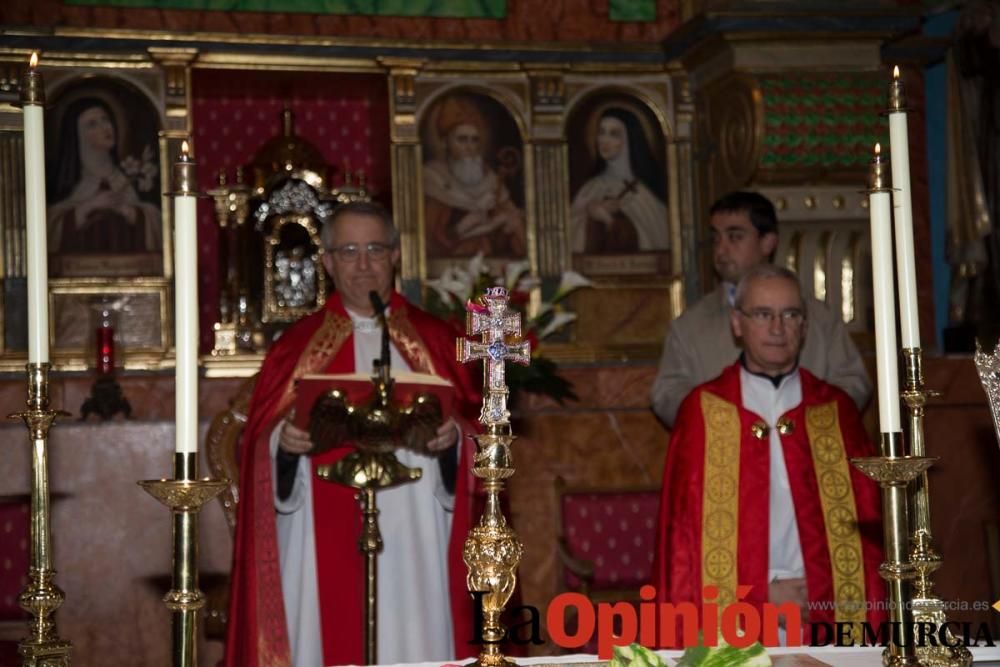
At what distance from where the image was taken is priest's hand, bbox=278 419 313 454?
451 cm

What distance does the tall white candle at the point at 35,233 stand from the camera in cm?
245

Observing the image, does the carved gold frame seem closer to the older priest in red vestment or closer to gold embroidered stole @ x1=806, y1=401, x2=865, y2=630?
the older priest in red vestment

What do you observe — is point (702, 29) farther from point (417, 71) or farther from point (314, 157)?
point (314, 157)

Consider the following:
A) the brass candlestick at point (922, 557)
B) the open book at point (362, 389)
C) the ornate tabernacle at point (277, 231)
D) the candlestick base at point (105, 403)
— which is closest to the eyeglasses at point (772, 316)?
the open book at point (362, 389)

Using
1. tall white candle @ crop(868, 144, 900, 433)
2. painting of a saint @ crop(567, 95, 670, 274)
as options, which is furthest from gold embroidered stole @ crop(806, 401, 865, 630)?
painting of a saint @ crop(567, 95, 670, 274)

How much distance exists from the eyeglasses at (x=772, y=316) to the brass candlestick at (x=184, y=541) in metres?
2.59

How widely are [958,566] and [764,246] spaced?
68.0 inches

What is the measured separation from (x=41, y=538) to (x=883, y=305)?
56.3 inches

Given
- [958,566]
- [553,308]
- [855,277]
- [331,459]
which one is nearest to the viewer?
[331,459]

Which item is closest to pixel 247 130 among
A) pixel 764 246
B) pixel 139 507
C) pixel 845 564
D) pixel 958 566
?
pixel 139 507

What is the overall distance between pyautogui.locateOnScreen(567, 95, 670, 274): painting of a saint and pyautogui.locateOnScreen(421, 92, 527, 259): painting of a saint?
1.13 feet

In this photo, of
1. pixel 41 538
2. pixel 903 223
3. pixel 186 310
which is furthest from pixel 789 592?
pixel 186 310

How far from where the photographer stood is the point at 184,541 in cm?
219

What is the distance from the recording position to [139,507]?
5.98 m
